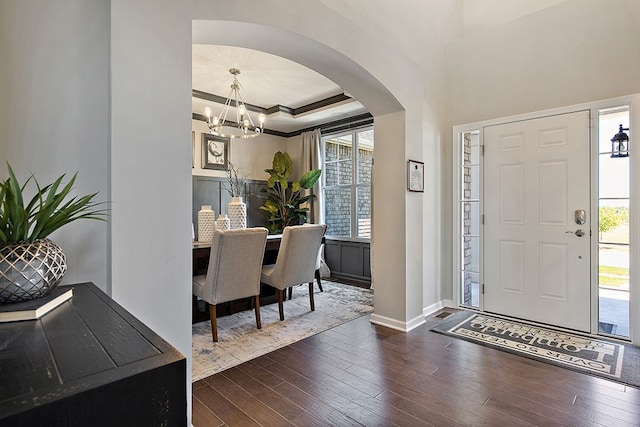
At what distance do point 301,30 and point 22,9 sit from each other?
1486 mm

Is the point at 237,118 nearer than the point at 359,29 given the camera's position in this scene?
No

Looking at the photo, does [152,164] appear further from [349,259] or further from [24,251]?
[349,259]

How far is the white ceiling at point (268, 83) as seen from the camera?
3701mm

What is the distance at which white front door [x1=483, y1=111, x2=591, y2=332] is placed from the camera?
3.15 m

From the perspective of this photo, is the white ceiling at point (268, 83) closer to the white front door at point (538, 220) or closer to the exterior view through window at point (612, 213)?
the white front door at point (538, 220)

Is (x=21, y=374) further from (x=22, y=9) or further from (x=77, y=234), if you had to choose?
(x=22, y=9)

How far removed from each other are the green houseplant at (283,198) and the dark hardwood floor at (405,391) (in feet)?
10.6

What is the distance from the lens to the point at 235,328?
331 centimetres

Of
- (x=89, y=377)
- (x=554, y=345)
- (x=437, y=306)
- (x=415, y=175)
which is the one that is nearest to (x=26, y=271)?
(x=89, y=377)

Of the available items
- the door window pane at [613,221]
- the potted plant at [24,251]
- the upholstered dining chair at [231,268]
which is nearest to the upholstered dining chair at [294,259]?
the upholstered dining chair at [231,268]

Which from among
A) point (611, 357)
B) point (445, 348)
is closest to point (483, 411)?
point (445, 348)

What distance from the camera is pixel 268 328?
331 cm

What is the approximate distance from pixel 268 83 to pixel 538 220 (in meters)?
3.59

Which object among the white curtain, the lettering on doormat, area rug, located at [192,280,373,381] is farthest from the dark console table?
the white curtain
